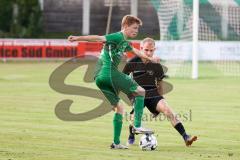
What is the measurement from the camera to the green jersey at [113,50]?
12477mm

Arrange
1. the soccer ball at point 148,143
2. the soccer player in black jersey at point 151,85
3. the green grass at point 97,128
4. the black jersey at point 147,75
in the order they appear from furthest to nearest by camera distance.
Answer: the black jersey at point 147,75, the soccer player in black jersey at point 151,85, the soccer ball at point 148,143, the green grass at point 97,128

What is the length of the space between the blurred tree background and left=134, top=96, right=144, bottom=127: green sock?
122ft

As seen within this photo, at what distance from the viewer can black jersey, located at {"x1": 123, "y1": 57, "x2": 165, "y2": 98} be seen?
1373 cm

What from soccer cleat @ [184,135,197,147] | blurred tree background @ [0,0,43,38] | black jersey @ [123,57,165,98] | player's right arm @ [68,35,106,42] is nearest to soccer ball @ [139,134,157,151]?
soccer cleat @ [184,135,197,147]

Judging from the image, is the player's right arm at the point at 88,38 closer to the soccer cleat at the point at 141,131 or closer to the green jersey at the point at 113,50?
the green jersey at the point at 113,50

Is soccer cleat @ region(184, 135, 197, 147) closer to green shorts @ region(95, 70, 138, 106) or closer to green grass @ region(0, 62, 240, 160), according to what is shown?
green grass @ region(0, 62, 240, 160)

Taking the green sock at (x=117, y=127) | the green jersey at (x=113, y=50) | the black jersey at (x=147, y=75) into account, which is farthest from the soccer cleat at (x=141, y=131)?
the green jersey at (x=113, y=50)

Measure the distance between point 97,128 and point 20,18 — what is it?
35.9 metres

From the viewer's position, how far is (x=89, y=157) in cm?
1162

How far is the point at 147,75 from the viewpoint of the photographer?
13859 mm

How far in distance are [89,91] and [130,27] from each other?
509 inches

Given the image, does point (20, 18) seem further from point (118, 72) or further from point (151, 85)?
point (118, 72)

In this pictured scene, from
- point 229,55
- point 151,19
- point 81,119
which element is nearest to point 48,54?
point 229,55

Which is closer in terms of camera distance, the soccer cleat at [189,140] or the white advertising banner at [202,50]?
the soccer cleat at [189,140]
